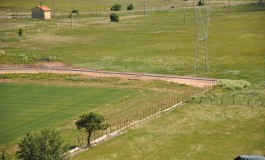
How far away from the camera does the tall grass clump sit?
310 ft

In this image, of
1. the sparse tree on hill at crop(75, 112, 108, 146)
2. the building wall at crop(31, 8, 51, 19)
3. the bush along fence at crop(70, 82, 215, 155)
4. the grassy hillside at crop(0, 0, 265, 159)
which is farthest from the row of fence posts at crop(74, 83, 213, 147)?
→ the building wall at crop(31, 8, 51, 19)

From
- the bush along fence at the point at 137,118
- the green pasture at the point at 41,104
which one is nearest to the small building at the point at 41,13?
the green pasture at the point at 41,104

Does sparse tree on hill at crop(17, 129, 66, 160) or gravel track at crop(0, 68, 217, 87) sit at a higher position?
sparse tree on hill at crop(17, 129, 66, 160)

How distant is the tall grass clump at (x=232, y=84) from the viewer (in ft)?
310

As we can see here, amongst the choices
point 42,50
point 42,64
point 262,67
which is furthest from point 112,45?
point 262,67

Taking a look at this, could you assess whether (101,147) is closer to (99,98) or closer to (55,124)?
(55,124)

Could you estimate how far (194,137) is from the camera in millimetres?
70312

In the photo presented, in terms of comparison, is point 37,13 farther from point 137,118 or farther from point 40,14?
point 137,118

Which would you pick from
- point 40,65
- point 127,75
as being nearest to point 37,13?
point 40,65

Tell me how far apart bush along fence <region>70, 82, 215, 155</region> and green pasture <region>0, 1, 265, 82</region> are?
586 inches

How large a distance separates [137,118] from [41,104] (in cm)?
1511

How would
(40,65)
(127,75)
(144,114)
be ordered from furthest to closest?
(40,65), (127,75), (144,114)

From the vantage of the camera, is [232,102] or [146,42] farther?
[146,42]

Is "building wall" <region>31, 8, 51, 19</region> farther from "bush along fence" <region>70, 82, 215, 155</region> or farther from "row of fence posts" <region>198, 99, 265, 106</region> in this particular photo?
"row of fence posts" <region>198, 99, 265, 106</region>
